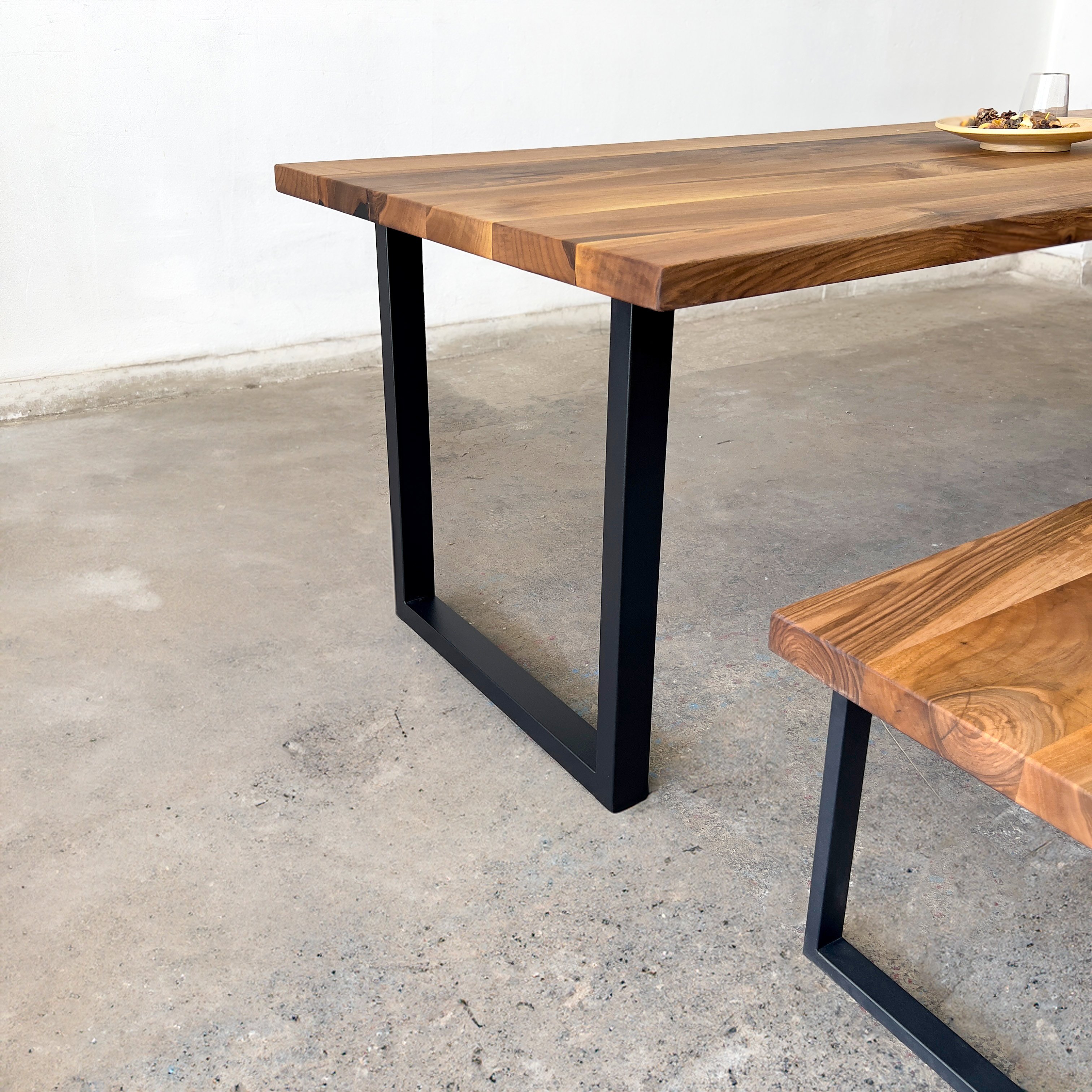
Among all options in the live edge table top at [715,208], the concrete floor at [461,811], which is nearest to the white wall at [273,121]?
the concrete floor at [461,811]

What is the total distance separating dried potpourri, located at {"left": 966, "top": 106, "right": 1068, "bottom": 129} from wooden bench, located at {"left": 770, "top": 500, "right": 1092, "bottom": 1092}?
99cm

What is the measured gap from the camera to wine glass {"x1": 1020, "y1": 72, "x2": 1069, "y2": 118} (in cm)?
196

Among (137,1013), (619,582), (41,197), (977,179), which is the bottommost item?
(137,1013)

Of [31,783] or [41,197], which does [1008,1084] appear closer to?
[31,783]

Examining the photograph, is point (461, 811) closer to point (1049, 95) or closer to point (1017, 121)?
point (1017, 121)

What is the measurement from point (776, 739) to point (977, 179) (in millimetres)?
876

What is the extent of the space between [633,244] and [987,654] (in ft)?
1.70

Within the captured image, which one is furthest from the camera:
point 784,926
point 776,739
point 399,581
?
point 399,581

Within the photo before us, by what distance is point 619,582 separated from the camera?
1363mm

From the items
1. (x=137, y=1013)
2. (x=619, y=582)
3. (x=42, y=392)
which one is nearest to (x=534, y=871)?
(x=619, y=582)

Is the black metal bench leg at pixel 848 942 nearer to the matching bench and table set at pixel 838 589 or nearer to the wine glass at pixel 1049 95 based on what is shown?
the matching bench and table set at pixel 838 589

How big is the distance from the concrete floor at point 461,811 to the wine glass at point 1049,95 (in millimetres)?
867

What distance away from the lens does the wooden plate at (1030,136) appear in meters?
1.81

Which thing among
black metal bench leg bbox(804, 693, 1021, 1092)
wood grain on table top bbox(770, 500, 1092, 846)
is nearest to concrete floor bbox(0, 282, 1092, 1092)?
black metal bench leg bbox(804, 693, 1021, 1092)
